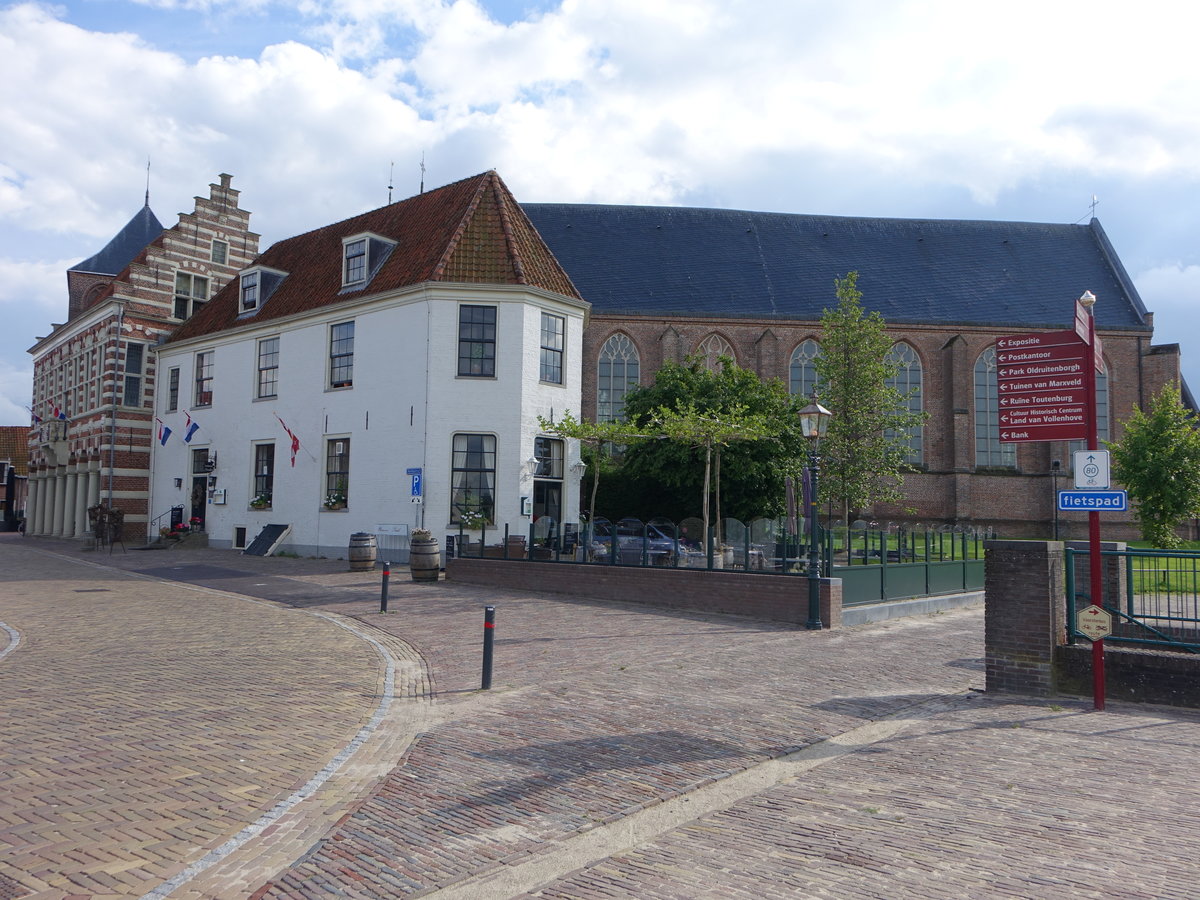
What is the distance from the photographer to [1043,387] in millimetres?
8914

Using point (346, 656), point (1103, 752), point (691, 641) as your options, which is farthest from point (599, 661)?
point (1103, 752)

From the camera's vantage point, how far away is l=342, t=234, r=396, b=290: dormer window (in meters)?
25.2

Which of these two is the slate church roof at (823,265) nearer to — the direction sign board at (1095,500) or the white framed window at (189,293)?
the white framed window at (189,293)

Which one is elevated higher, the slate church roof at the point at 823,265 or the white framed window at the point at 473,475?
the slate church roof at the point at 823,265

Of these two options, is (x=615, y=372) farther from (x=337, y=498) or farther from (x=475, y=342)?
(x=337, y=498)

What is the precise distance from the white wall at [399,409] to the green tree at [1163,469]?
22.1m

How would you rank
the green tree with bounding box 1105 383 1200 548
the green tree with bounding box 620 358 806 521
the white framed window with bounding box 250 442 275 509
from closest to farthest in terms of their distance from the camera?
the green tree with bounding box 620 358 806 521
the white framed window with bounding box 250 442 275 509
the green tree with bounding box 1105 383 1200 548

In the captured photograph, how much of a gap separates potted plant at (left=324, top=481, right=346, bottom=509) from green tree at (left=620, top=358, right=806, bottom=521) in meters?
8.61

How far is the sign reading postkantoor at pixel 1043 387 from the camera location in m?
8.67

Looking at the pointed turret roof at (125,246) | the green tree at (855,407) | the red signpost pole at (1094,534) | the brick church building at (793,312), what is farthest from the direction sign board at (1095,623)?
the pointed turret roof at (125,246)

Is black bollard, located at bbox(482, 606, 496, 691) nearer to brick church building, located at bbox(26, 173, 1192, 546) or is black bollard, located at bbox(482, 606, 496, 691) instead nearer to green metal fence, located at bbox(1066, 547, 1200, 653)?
green metal fence, located at bbox(1066, 547, 1200, 653)

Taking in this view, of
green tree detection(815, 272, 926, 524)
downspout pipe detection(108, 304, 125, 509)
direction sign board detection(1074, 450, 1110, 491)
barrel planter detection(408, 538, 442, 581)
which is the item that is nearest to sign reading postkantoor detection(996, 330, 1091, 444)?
direction sign board detection(1074, 450, 1110, 491)

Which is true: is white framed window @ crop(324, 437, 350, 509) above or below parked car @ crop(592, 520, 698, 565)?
above

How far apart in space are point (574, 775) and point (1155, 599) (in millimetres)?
6628
